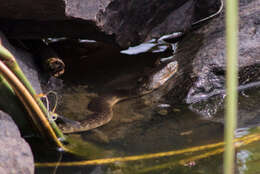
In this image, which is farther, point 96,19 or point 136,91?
point 136,91

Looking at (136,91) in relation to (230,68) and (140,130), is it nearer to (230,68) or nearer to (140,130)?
(140,130)

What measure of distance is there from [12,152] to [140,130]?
116 cm

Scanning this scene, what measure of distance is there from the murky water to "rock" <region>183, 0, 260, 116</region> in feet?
0.55

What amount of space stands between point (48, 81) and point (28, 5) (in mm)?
821

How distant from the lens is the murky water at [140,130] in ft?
6.98

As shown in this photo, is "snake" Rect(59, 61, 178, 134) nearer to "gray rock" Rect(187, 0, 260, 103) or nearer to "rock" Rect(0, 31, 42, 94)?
"gray rock" Rect(187, 0, 260, 103)

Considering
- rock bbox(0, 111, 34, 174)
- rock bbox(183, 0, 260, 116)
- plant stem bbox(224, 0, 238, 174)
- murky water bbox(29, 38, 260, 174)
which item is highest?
plant stem bbox(224, 0, 238, 174)

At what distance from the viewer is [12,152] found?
1.73 m

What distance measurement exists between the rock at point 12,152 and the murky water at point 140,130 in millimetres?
368

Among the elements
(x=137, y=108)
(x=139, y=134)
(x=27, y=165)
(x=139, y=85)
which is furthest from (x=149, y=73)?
(x=27, y=165)

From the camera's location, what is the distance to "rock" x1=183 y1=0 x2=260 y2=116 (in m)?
3.11

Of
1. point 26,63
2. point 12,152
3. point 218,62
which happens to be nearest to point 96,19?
point 26,63

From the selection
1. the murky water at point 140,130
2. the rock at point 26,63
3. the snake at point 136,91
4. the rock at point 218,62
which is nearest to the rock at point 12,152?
the murky water at point 140,130

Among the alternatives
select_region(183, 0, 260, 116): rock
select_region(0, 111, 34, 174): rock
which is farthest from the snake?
select_region(0, 111, 34, 174): rock
